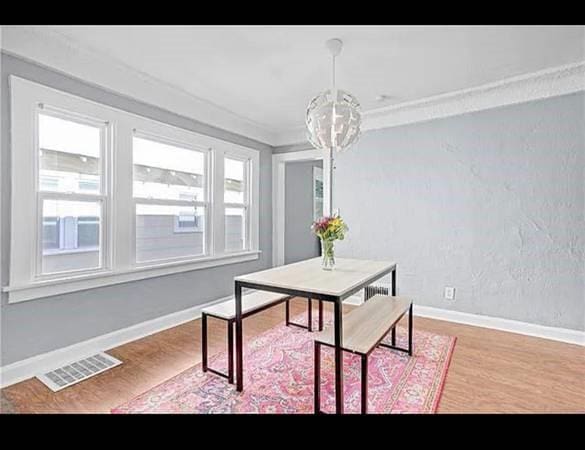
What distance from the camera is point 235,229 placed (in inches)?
163

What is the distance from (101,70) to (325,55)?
1.76 m

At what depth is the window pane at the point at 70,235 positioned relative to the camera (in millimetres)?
2305

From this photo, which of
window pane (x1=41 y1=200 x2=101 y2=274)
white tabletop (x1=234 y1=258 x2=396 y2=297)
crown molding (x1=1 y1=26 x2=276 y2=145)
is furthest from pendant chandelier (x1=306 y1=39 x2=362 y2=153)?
window pane (x1=41 y1=200 x2=101 y2=274)

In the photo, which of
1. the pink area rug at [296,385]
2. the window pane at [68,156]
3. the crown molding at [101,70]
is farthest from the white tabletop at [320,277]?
the crown molding at [101,70]

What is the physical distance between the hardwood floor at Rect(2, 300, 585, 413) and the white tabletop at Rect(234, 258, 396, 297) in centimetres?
85

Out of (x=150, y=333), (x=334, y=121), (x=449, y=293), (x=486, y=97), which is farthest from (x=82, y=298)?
(x=486, y=97)

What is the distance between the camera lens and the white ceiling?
2.10m

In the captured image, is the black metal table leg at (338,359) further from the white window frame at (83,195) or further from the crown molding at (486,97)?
the crown molding at (486,97)

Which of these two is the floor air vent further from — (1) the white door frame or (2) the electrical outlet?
(2) the electrical outlet

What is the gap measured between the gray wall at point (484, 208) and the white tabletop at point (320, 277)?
1.19 metres

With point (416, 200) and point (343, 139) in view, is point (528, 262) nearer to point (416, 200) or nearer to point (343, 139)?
point (416, 200)
